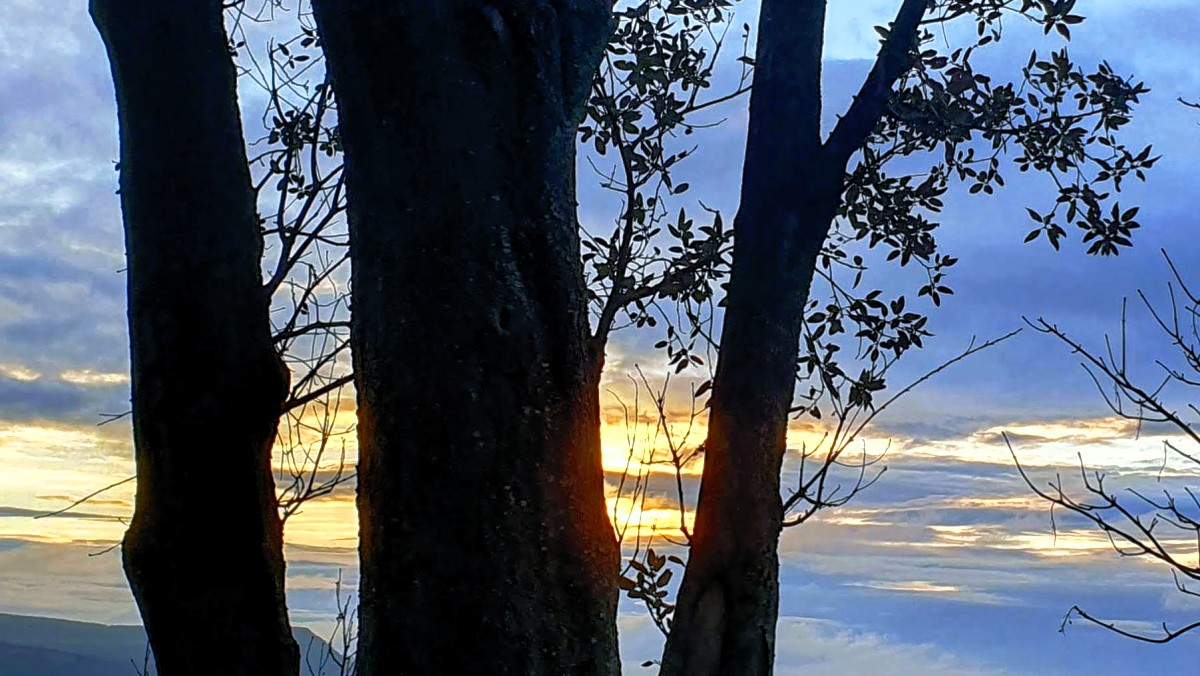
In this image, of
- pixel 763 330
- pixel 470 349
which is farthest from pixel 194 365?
pixel 763 330

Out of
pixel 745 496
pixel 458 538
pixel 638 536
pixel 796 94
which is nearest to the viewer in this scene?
pixel 458 538

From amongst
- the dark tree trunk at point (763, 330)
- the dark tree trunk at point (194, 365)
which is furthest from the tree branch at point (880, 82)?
the dark tree trunk at point (194, 365)

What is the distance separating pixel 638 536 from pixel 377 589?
3088mm

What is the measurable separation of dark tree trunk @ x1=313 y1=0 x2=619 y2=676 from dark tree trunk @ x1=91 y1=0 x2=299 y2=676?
1.09 meters

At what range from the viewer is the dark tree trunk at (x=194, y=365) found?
321cm

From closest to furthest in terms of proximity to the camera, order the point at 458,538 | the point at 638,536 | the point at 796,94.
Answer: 1. the point at 458,538
2. the point at 796,94
3. the point at 638,536

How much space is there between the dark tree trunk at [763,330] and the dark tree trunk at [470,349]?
6.03 feet

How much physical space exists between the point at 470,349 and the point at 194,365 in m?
1.40

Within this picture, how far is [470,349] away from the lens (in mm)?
2158

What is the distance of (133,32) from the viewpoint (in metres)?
3.36

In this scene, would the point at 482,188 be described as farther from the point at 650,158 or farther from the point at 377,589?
the point at 650,158

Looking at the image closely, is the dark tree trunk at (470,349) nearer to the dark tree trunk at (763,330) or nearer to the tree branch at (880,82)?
the dark tree trunk at (763,330)

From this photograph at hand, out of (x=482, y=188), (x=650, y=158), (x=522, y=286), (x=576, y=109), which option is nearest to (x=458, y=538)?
(x=522, y=286)

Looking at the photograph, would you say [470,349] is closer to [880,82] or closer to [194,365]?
[194,365]
